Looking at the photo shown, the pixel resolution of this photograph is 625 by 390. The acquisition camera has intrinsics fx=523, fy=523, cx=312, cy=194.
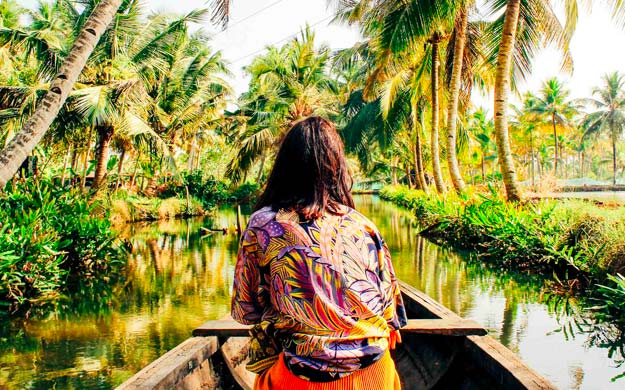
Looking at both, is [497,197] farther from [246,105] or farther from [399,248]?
[246,105]

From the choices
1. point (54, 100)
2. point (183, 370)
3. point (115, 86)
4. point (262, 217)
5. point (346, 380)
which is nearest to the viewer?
point (346, 380)

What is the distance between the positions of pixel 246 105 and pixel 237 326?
23517mm

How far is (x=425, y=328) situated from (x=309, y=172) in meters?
2.00

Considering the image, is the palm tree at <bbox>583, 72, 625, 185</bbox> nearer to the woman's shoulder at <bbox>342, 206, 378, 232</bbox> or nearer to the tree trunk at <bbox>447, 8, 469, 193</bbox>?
the tree trunk at <bbox>447, 8, 469, 193</bbox>

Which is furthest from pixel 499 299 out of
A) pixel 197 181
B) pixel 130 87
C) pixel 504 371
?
pixel 197 181

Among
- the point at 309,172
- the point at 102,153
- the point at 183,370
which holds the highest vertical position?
the point at 102,153

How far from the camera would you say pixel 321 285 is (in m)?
1.53

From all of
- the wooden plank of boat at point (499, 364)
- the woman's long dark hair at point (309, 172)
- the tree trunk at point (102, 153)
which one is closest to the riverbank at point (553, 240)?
the wooden plank of boat at point (499, 364)

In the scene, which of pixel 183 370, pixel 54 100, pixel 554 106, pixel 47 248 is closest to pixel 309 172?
pixel 183 370

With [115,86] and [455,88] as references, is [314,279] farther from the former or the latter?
[115,86]

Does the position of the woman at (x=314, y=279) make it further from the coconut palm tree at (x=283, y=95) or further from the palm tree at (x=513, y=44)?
the coconut palm tree at (x=283, y=95)

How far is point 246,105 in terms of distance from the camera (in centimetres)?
2611

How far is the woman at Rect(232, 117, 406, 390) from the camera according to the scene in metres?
1.52

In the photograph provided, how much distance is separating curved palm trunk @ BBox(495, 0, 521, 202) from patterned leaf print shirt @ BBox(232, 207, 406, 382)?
8.24 meters
